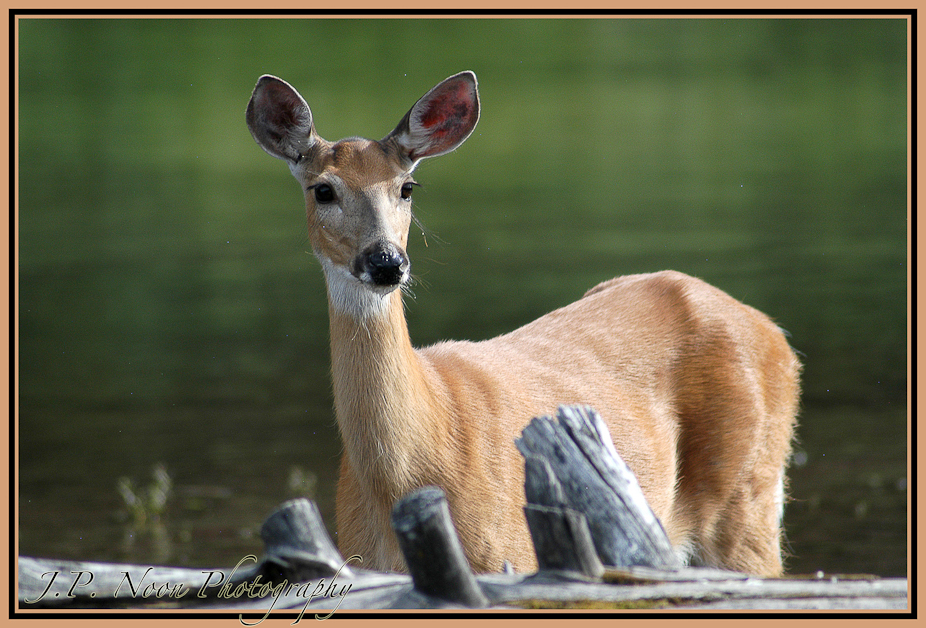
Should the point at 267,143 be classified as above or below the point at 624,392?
above

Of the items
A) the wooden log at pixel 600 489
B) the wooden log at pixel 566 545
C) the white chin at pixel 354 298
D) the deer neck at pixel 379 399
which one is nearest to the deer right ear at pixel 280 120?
the white chin at pixel 354 298

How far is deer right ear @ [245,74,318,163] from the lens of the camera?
17.2ft

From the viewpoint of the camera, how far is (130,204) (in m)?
24.0

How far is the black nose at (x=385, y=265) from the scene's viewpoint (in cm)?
463

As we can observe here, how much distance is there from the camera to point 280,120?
17.4 feet

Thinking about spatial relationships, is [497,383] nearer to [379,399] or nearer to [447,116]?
[379,399]

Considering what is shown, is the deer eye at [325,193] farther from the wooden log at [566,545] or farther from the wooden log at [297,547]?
the wooden log at [566,545]

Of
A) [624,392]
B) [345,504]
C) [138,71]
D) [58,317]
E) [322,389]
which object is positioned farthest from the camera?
[138,71]

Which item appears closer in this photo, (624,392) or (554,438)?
(554,438)

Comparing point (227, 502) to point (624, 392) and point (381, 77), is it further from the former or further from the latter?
point (381, 77)

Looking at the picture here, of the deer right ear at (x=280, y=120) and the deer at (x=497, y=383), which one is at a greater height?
the deer right ear at (x=280, y=120)

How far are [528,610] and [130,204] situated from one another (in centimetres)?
2205

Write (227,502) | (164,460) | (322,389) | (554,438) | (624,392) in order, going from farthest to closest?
1. (322,389)
2. (164,460)
3. (227,502)
4. (624,392)
5. (554,438)

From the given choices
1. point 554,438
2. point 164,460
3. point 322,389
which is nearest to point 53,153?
point 322,389
